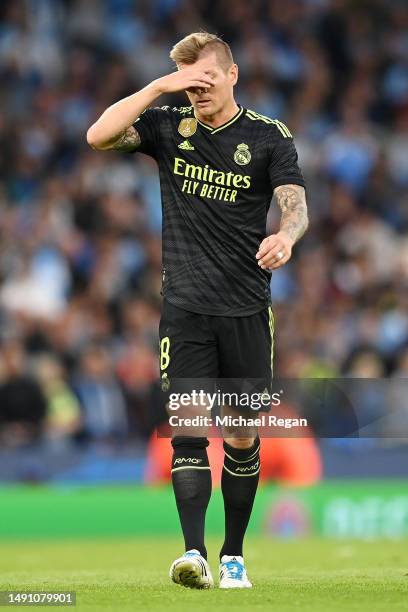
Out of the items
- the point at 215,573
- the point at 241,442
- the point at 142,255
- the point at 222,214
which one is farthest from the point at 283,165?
the point at 142,255

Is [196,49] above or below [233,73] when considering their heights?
above

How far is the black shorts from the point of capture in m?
6.89

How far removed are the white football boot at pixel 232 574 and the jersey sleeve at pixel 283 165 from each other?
179cm

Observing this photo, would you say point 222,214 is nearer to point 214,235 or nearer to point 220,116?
point 214,235

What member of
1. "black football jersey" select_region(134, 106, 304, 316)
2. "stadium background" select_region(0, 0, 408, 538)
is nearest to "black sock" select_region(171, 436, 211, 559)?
"black football jersey" select_region(134, 106, 304, 316)

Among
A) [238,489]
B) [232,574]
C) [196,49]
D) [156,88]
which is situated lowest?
[232,574]

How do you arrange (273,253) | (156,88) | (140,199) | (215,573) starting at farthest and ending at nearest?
(140,199)
(215,573)
(156,88)
(273,253)

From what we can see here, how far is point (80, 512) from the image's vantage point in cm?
1263

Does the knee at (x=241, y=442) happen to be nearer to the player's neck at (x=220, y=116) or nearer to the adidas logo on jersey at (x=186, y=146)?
the adidas logo on jersey at (x=186, y=146)

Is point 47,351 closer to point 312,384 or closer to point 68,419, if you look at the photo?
point 68,419

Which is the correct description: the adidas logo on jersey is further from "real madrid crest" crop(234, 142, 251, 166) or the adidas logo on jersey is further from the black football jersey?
"real madrid crest" crop(234, 142, 251, 166)

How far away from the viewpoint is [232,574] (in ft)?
22.7

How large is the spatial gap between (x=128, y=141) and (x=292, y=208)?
876 mm

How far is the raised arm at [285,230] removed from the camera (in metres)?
6.37
